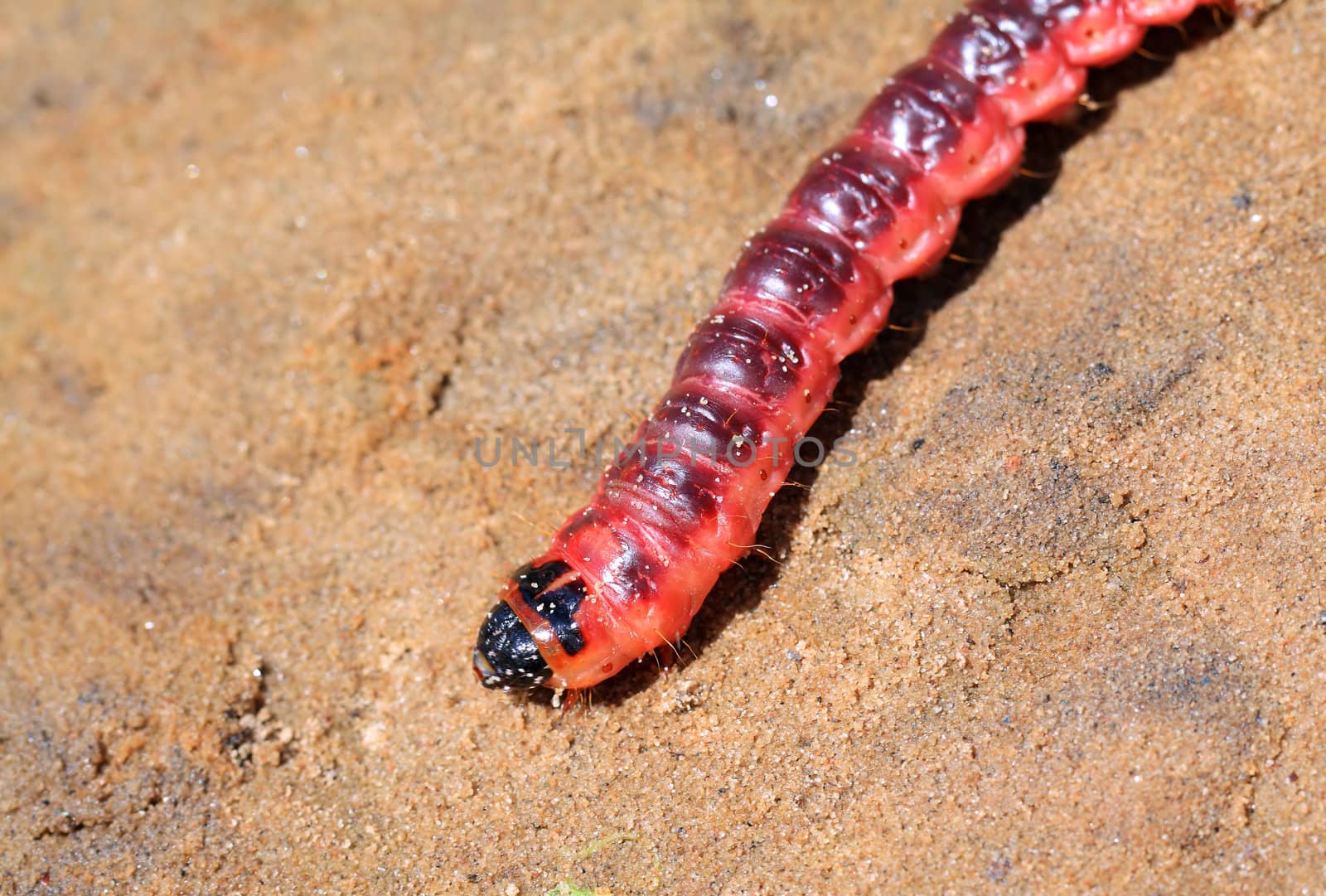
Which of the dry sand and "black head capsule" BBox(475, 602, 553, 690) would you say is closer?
the dry sand

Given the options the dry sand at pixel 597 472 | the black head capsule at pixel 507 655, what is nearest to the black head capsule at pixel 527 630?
the black head capsule at pixel 507 655

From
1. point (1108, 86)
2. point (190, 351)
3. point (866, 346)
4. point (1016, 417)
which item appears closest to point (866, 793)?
point (1016, 417)

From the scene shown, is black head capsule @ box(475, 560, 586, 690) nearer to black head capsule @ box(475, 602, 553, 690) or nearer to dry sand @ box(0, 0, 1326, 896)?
black head capsule @ box(475, 602, 553, 690)

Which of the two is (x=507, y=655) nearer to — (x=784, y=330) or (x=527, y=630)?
(x=527, y=630)

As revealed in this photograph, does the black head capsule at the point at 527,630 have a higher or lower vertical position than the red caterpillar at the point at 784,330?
lower

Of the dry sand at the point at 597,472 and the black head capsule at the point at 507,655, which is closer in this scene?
the dry sand at the point at 597,472

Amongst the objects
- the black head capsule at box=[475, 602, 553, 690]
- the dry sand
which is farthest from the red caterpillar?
the dry sand

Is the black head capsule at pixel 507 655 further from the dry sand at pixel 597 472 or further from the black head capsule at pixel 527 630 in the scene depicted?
the dry sand at pixel 597 472
